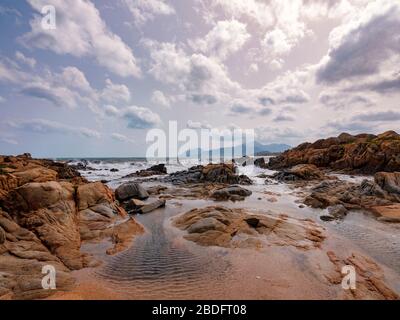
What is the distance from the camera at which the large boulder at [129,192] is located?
76.8 ft

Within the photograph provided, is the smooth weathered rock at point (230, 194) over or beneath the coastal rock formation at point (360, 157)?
beneath

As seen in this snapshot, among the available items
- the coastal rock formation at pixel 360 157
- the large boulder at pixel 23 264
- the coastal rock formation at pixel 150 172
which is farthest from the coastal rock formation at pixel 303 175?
the large boulder at pixel 23 264

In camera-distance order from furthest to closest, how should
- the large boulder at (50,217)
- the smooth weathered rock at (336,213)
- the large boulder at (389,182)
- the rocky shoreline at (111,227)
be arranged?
the large boulder at (389,182) < the smooth weathered rock at (336,213) < the large boulder at (50,217) < the rocky shoreline at (111,227)

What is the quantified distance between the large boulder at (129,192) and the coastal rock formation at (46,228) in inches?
233

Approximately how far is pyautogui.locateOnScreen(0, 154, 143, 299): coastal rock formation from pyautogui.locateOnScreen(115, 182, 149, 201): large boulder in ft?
19.4

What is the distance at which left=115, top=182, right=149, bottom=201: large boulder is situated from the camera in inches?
922

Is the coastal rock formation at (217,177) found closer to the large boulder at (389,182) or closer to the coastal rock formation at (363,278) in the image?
the large boulder at (389,182)

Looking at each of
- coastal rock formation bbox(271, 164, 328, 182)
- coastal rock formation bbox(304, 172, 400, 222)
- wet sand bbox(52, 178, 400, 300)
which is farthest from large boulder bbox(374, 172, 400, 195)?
coastal rock formation bbox(271, 164, 328, 182)

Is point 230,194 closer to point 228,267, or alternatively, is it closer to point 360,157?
point 228,267

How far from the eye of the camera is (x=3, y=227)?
10.5 m

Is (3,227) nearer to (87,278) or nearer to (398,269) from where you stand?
(87,278)

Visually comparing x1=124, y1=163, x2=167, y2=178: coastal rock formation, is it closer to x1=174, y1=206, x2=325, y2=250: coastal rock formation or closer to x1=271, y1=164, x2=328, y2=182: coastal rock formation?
x1=271, y1=164, x2=328, y2=182: coastal rock formation
